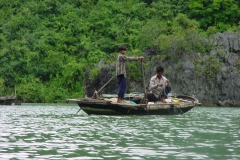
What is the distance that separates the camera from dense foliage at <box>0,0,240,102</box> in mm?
42594

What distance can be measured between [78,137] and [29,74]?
112ft

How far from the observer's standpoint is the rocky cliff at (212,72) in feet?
117

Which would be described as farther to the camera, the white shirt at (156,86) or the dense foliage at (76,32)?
the dense foliage at (76,32)

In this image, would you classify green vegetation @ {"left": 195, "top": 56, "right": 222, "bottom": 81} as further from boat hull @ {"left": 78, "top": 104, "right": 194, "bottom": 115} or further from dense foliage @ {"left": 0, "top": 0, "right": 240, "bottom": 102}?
boat hull @ {"left": 78, "top": 104, "right": 194, "bottom": 115}

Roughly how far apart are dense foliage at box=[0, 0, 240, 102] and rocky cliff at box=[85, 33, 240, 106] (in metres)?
2.12

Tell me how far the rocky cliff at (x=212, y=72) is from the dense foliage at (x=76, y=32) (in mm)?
2123

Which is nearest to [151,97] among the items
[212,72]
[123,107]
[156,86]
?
[156,86]

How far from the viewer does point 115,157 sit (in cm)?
864

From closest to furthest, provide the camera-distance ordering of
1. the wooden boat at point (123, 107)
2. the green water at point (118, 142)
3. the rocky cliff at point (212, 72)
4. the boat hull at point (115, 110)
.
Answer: the green water at point (118, 142) → the wooden boat at point (123, 107) → the boat hull at point (115, 110) → the rocky cliff at point (212, 72)

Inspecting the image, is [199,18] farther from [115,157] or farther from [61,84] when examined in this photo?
[115,157]

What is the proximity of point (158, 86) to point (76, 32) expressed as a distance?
28.5 m

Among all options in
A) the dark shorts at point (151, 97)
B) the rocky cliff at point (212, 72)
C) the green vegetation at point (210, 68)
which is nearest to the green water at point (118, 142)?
the dark shorts at point (151, 97)

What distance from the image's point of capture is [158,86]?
19859mm

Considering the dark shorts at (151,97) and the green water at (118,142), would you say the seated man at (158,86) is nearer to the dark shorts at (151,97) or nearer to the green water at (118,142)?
the dark shorts at (151,97)
